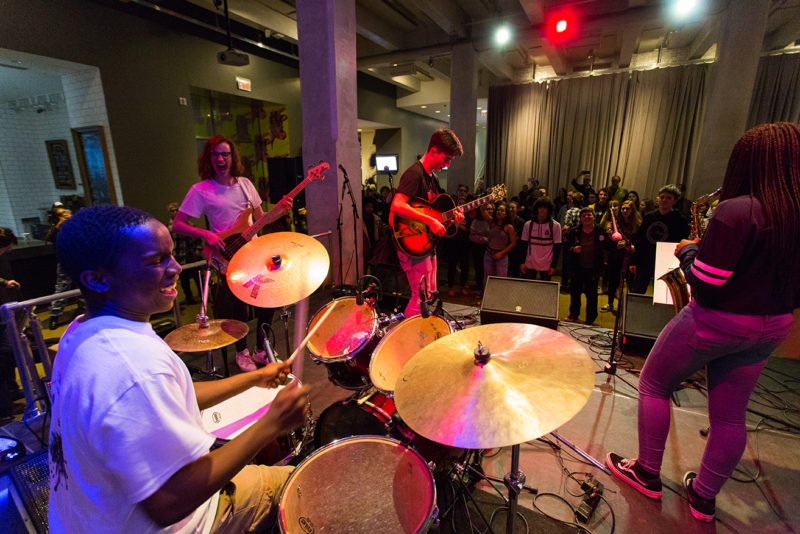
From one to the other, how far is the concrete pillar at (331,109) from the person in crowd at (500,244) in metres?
2.10

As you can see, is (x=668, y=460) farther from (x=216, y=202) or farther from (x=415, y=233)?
(x=216, y=202)

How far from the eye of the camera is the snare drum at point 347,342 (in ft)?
7.38

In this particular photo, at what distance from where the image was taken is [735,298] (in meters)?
1.66

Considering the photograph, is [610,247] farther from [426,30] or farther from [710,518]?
[426,30]

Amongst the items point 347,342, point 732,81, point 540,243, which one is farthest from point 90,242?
point 732,81

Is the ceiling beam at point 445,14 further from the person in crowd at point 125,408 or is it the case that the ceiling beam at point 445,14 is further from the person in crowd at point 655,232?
the person in crowd at point 125,408

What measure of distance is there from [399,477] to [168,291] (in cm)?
106

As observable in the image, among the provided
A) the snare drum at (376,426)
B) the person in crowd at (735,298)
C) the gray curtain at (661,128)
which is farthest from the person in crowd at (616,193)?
the snare drum at (376,426)

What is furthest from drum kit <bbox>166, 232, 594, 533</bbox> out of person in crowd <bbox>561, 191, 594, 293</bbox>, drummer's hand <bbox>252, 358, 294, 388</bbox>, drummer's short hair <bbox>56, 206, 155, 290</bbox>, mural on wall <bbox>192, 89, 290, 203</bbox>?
mural on wall <bbox>192, 89, 290, 203</bbox>

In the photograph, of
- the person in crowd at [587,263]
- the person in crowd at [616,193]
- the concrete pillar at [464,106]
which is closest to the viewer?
the person in crowd at [587,263]

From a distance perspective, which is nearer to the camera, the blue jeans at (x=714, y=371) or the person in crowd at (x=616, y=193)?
the blue jeans at (x=714, y=371)

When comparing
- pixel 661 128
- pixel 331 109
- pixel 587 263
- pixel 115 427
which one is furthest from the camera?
pixel 661 128

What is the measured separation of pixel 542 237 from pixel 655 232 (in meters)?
1.29

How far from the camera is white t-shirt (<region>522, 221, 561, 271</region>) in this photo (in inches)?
201
